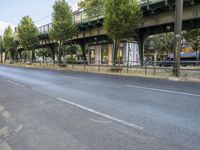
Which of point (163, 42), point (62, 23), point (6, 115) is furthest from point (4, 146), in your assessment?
point (163, 42)

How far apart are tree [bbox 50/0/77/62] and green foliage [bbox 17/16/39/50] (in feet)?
41.9

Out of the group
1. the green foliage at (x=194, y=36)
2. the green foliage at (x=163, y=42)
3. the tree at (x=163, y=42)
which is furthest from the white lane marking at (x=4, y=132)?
the green foliage at (x=163, y=42)

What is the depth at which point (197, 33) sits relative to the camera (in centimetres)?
3422

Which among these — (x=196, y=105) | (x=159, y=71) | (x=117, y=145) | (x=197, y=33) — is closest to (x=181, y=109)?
(x=196, y=105)

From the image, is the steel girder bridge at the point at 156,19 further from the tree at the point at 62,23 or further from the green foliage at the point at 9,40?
the green foliage at the point at 9,40

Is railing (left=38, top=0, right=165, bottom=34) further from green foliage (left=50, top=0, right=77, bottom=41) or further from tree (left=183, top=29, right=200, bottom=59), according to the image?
tree (left=183, top=29, right=200, bottom=59)

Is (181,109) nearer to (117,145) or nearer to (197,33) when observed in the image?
(117,145)

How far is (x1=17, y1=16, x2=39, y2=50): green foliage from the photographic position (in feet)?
144

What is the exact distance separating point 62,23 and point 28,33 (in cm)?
1588

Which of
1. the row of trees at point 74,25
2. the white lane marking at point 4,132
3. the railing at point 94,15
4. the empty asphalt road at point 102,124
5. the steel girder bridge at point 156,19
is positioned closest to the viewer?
the empty asphalt road at point 102,124

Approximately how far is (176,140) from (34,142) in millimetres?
2635

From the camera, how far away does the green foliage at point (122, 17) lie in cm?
2061

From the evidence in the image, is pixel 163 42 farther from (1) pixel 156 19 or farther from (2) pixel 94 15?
(1) pixel 156 19

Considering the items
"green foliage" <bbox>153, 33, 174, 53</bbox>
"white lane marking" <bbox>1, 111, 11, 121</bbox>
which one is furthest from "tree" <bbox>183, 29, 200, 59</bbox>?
"white lane marking" <bbox>1, 111, 11, 121</bbox>
